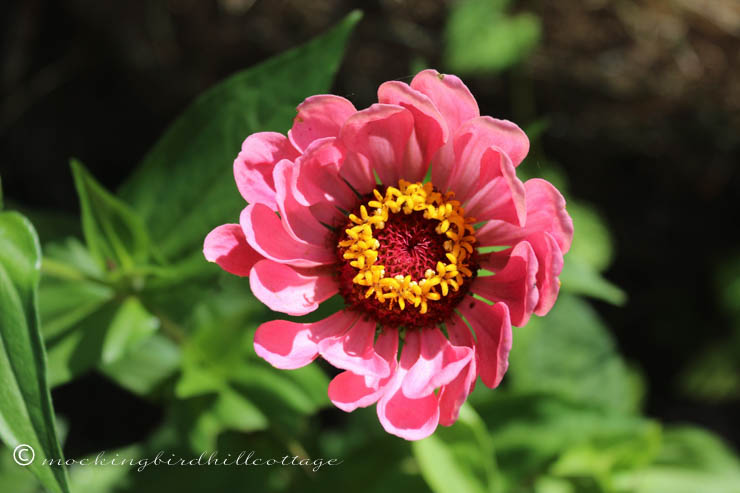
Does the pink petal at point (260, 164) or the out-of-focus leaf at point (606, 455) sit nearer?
the pink petal at point (260, 164)

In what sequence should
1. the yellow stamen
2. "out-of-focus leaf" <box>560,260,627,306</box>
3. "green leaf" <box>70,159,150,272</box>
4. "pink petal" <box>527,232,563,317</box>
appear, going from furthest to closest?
"out-of-focus leaf" <box>560,260,627,306</box> < "green leaf" <box>70,159,150,272</box> < the yellow stamen < "pink petal" <box>527,232,563,317</box>

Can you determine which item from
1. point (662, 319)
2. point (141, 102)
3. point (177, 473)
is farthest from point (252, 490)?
point (662, 319)

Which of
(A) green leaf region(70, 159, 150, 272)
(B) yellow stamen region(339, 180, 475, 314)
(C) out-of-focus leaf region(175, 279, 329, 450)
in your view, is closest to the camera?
(B) yellow stamen region(339, 180, 475, 314)

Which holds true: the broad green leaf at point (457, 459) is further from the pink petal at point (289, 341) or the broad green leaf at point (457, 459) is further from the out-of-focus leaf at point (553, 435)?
the pink petal at point (289, 341)

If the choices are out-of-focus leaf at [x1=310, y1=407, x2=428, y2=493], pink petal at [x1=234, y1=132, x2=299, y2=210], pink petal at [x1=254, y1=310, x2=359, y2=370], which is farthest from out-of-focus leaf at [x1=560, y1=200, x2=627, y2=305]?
pink petal at [x1=234, y1=132, x2=299, y2=210]

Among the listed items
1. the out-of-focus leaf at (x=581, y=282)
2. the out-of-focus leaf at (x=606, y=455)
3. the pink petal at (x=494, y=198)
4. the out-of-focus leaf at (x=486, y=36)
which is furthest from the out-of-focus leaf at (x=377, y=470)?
the out-of-focus leaf at (x=486, y=36)

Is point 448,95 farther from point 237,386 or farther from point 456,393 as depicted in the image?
point 237,386

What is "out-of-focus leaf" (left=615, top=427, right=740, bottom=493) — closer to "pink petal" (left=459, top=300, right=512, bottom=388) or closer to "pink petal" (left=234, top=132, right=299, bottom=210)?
"pink petal" (left=459, top=300, right=512, bottom=388)
